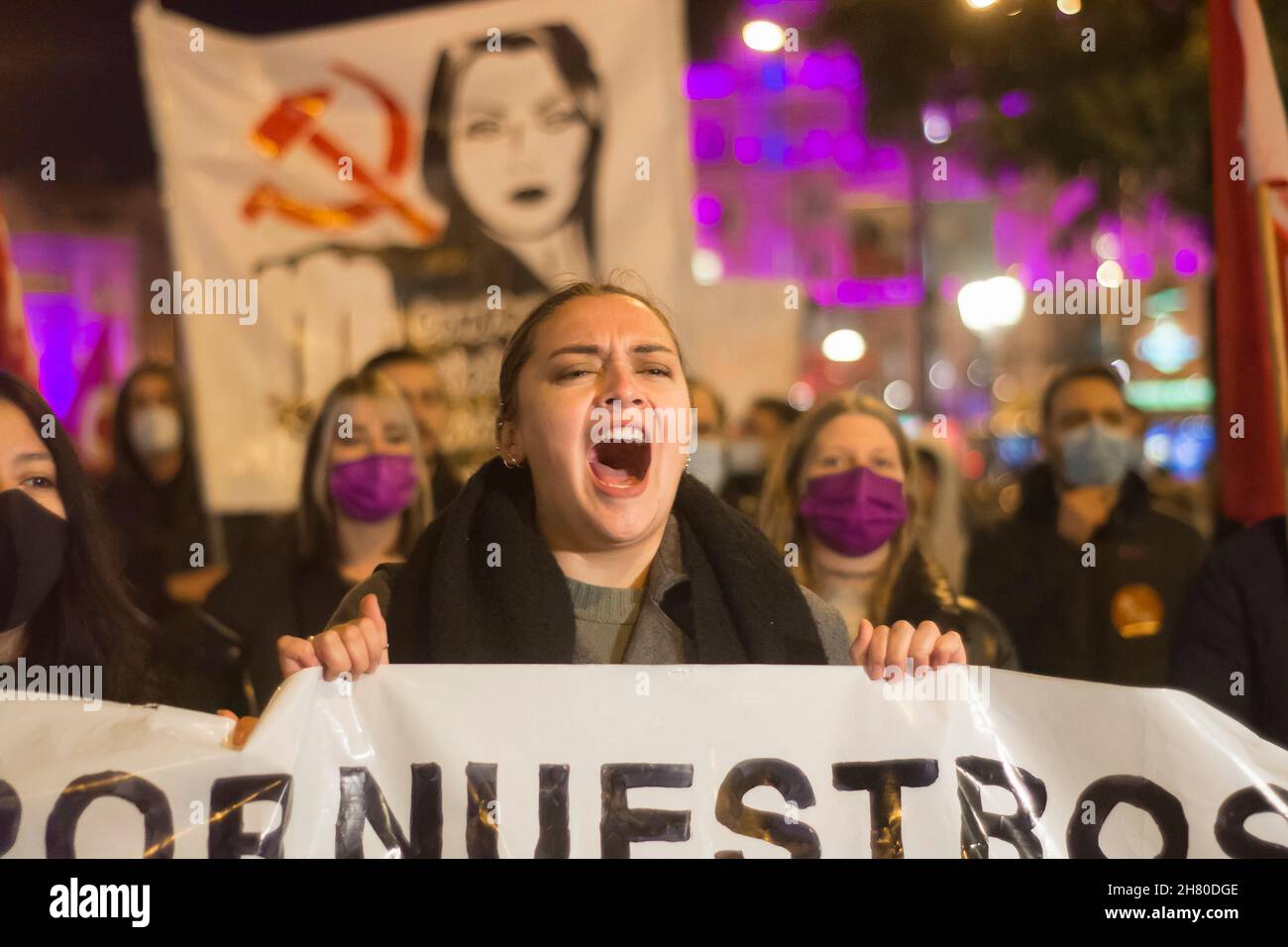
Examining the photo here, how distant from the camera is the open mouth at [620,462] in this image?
246 cm

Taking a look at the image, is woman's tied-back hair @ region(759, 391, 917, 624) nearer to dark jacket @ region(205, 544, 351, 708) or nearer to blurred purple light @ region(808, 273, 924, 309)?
dark jacket @ region(205, 544, 351, 708)

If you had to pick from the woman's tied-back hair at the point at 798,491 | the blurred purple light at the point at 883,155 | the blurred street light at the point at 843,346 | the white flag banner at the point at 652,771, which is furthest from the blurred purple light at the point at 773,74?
the white flag banner at the point at 652,771

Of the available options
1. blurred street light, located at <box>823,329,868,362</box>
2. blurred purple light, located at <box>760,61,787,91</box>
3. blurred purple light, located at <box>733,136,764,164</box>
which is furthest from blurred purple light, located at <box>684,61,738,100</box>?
blurred street light, located at <box>823,329,868,362</box>

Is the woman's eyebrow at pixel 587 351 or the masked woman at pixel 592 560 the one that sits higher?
the woman's eyebrow at pixel 587 351

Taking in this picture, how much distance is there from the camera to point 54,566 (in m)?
2.67

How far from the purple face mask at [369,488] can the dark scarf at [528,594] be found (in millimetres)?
1507

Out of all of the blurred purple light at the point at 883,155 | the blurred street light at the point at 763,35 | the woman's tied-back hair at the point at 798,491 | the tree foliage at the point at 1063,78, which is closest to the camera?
the woman's tied-back hair at the point at 798,491

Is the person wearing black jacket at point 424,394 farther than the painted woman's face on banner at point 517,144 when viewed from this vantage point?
No

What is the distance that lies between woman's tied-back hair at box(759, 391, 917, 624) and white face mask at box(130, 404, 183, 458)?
8.41 feet

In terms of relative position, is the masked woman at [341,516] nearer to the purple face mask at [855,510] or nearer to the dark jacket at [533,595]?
the purple face mask at [855,510]
